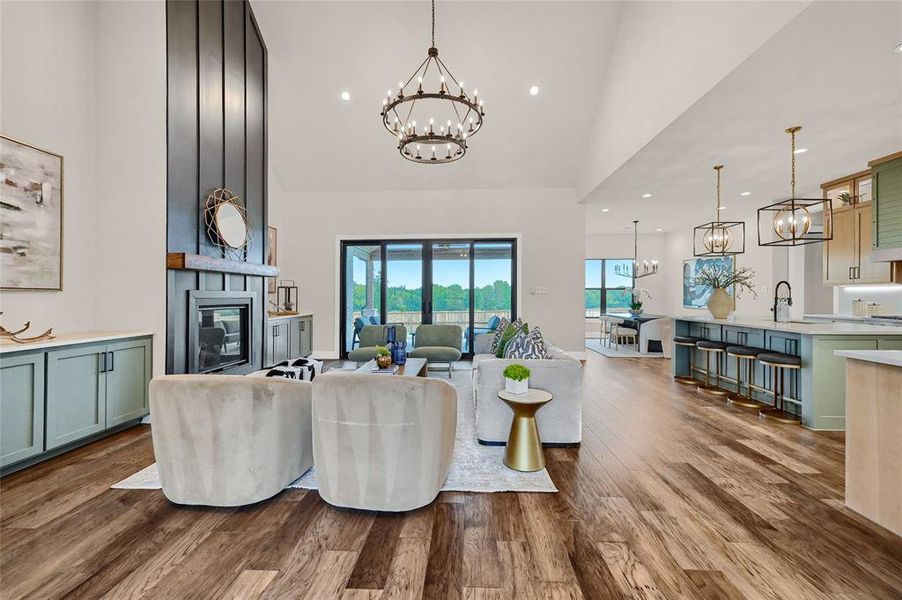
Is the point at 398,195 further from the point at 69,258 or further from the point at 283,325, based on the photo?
the point at 69,258

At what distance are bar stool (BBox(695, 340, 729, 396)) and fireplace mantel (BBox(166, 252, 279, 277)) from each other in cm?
563

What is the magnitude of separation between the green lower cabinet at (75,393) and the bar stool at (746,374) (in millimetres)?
6080

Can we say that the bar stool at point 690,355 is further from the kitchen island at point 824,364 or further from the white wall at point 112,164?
the white wall at point 112,164

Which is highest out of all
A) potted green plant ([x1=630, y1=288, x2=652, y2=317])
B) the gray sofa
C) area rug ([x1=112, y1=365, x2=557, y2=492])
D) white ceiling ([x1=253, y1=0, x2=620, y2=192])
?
white ceiling ([x1=253, y1=0, x2=620, y2=192])

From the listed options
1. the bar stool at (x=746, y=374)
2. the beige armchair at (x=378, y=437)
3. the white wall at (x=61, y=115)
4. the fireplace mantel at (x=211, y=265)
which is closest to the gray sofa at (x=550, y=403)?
the beige armchair at (x=378, y=437)

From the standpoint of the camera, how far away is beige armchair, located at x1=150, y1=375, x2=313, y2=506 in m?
2.20

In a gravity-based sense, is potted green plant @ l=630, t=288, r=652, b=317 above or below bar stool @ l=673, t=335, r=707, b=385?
above

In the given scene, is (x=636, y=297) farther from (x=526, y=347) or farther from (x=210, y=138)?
(x=210, y=138)

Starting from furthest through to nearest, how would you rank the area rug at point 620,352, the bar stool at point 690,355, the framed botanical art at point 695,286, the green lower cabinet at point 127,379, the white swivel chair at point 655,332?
the framed botanical art at point 695,286, the white swivel chair at point 655,332, the area rug at point 620,352, the bar stool at point 690,355, the green lower cabinet at point 127,379

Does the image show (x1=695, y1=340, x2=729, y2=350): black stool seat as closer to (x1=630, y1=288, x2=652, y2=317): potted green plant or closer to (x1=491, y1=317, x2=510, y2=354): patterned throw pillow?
(x1=491, y1=317, x2=510, y2=354): patterned throw pillow

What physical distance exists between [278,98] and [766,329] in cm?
709

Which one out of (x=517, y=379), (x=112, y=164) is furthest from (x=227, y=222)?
(x=517, y=379)

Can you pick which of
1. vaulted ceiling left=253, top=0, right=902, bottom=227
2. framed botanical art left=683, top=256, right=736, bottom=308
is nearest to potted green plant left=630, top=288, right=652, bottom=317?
framed botanical art left=683, top=256, right=736, bottom=308

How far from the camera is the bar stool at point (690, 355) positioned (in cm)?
560
